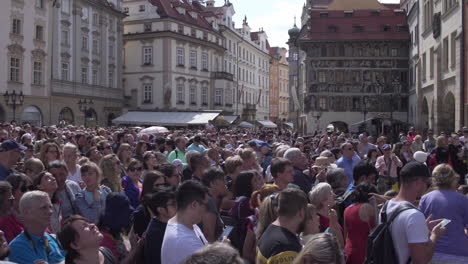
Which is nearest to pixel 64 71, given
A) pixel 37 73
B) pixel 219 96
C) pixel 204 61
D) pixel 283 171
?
pixel 37 73

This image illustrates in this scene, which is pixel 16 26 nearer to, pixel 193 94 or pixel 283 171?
pixel 193 94

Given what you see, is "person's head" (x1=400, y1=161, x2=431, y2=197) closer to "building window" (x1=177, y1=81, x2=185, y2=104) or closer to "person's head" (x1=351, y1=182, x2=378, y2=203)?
"person's head" (x1=351, y1=182, x2=378, y2=203)

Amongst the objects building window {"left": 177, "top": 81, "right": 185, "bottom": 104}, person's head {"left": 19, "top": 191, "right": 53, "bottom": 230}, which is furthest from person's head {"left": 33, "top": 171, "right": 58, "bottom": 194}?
building window {"left": 177, "top": 81, "right": 185, "bottom": 104}

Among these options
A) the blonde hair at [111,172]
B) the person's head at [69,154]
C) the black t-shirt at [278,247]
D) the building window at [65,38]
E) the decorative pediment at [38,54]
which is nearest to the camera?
the black t-shirt at [278,247]

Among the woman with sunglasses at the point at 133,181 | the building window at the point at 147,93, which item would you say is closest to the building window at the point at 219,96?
the building window at the point at 147,93

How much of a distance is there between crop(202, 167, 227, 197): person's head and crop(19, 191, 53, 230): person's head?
7.26ft

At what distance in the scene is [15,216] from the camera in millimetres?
5367

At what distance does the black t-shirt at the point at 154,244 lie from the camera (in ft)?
15.0

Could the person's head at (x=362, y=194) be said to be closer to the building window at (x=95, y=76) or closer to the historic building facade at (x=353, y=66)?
the historic building facade at (x=353, y=66)

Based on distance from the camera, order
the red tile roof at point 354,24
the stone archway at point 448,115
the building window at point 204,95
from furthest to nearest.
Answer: the building window at point 204,95
the red tile roof at point 354,24
the stone archway at point 448,115

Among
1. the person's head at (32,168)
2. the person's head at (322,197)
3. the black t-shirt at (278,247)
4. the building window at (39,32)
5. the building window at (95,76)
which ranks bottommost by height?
the black t-shirt at (278,247)

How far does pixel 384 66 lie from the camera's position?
164ft

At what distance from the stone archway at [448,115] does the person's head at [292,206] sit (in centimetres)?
3110

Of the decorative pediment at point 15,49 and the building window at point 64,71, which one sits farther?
the building window at point 64,71
